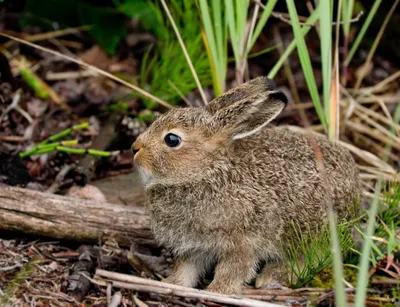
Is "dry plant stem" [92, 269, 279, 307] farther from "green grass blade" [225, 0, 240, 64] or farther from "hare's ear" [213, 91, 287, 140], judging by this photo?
"green grass blade" [225, 0, 240, 64]

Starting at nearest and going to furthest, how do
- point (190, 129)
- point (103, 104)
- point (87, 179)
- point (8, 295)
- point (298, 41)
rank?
point (8, 295) < point (190, 129) < point (298, 41) < point (87, 179) < point (103, 104)

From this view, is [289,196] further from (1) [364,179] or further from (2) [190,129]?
(1) [364,179]

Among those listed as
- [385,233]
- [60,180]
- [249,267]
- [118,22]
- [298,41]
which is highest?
[118,22]

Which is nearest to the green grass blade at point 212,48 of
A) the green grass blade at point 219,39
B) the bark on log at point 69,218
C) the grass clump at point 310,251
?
the green grass blade at point 219,39

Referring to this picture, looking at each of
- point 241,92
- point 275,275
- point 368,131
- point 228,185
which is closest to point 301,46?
point 241,92

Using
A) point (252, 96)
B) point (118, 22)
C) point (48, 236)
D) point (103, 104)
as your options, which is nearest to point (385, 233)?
point (252, 96)

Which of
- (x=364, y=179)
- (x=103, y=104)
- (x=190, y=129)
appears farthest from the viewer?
(x=103, y=104)

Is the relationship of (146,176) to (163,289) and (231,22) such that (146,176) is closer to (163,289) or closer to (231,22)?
(163,289)

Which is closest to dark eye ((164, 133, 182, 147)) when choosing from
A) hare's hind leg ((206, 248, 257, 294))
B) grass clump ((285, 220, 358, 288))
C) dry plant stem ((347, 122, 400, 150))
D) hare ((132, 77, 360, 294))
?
hare ((132, 77, 360, 294))
